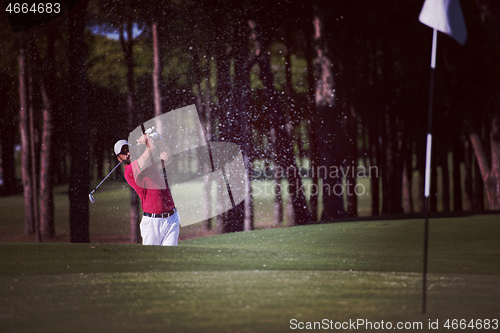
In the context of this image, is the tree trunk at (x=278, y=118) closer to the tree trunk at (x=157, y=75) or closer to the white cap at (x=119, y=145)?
the tree trunk at (x=157, y=75)

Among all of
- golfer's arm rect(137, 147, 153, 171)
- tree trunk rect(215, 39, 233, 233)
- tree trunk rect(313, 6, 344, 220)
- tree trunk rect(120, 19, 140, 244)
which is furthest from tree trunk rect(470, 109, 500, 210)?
golfer's arm rect(137, 147, 153, 171)

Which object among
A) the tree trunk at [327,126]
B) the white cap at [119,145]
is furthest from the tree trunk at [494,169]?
the white cap at [119,145]

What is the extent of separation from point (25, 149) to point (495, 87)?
16.4m

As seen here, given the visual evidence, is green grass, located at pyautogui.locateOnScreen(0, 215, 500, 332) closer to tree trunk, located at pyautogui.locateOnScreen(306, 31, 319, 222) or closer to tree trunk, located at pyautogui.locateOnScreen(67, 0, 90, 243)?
tree trunk, located at pyautogui.locateOnScreen(67, 0, 90, 243)

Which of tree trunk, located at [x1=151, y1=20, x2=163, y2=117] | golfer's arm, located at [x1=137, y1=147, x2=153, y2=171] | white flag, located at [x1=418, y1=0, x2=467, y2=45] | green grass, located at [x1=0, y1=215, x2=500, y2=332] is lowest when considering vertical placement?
green grass, located at [x1=0, y1=215, x2=500, y2=332]

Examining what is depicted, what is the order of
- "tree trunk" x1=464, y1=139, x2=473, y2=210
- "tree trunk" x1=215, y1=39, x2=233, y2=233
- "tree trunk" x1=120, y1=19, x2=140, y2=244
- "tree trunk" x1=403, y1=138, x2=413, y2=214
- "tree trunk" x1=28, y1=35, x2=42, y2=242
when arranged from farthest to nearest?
"tree trunk" x1=403, y1=138, x2=413, y2=214, "tree trunk" x1=464, y1=139, x2=473, y2=210, "tree trunk" x1=215, y1=39, x2=233, y2=233, "tree trunk" x1=28, y1=35, x2=42, y2=242, "tree trunk" x1=120, y1=19, x2=140, y2=244

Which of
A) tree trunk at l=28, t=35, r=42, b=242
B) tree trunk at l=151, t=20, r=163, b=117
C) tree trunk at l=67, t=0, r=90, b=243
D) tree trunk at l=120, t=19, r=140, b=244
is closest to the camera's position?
tree trunk at l=67, t=0, r=90, b=243

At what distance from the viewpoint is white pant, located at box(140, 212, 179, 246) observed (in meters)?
8.47

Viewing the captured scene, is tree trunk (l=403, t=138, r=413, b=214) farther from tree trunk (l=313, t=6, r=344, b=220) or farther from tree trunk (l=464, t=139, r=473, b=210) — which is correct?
tree trunk (l=313, t=6, r=344, b=220)

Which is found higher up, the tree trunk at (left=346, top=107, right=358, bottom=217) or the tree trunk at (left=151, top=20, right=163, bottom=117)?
the tree trunk at (left=151, top=20, right=163, bottom=117)

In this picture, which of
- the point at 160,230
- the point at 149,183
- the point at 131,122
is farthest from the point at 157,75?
the point at 149,183

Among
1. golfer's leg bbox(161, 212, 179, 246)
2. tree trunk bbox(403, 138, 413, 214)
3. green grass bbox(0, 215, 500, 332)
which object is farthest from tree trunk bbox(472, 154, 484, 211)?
golfer's leg bbox(161, 212, 179, 246)

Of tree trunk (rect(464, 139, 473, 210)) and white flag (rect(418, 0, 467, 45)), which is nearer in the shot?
white flag (rect(418, 0, 467, 45))

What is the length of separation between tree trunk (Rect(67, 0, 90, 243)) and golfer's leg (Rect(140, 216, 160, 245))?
23.1 ft
